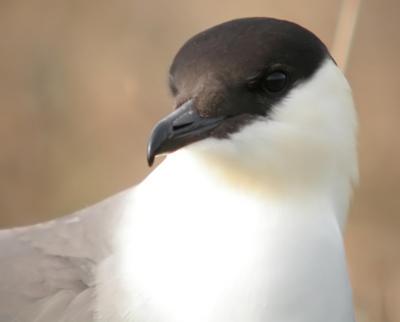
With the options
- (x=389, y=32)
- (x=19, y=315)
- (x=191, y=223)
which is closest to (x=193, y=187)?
(x=191, y=223)

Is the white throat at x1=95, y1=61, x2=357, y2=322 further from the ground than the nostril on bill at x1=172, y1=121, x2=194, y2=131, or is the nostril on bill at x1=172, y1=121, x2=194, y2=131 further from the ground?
the nostril on bill at x1=172, y1=121, x2=194, y2=131

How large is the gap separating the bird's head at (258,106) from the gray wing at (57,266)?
30 centimetres

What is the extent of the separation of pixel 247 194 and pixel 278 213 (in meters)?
0.07

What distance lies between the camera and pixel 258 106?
2.09 meters

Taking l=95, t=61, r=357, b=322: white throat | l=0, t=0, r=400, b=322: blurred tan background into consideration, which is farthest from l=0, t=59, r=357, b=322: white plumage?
l=0, t=0, r=400, b=322: blurred tan background

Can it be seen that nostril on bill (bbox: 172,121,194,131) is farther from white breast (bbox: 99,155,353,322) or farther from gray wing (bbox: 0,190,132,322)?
gray wing (bbox: 0,190,132,322)

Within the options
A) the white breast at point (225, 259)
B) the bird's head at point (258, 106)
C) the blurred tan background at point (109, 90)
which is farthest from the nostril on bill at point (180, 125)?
the blurred tan background at point (109, 90)

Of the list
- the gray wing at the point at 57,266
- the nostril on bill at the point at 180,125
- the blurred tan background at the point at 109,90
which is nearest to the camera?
the nostril on bill at the point at 180,125

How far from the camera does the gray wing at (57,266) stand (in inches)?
85.7

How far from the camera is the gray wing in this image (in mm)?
2178

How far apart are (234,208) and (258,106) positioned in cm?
20

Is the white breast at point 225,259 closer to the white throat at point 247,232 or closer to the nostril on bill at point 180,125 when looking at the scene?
the white throat at point 247,232

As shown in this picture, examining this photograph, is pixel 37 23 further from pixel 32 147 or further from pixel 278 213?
pixel 278 213

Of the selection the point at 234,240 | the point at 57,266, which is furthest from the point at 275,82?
the point at 57,266
